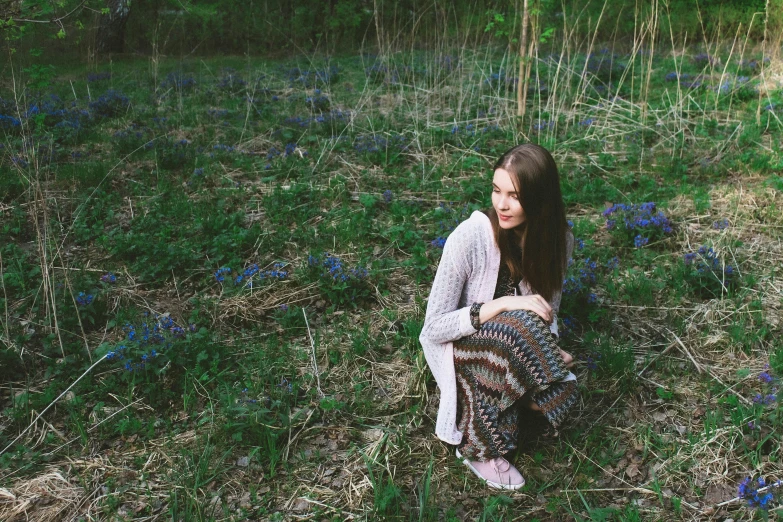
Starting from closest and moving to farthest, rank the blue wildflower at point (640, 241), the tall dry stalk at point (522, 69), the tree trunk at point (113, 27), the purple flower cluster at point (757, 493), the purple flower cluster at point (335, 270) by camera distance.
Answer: the purple flower cluster at point (757, 493) → the purple flower cluster at point (335, 270) → the blue wildflower at point (640, 241) → the tall dry stalk at point (522, 69) → the tree trunk at point (113, 27)

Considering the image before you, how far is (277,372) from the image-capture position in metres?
3.18

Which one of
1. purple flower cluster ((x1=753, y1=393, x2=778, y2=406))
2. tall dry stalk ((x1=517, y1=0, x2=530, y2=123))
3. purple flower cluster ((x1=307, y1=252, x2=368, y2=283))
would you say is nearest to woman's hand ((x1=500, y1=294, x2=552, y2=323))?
purple flower cluster ((x1=753, y1=393, x2=778, y2=406))

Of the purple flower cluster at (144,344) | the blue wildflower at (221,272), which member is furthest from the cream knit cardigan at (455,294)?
the blue wildflower at (221,272)

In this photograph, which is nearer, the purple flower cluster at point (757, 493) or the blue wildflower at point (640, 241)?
the purple flower cluster at point (757, 493)

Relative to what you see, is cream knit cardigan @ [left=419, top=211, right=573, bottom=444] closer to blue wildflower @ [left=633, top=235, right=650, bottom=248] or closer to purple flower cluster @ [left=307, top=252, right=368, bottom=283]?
purple flower cluster @ [left=307, top=252, right=368, bottom=283]

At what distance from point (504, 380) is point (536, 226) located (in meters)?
0.59

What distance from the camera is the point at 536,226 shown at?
8.43ft

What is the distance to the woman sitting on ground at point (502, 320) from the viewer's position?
244cm

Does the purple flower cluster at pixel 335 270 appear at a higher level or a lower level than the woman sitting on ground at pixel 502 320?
lower

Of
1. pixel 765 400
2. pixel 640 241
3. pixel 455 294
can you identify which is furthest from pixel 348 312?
pixel 765 400

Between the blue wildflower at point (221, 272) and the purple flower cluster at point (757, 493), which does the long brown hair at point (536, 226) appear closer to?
the purple flower cluster at point (757, 493)

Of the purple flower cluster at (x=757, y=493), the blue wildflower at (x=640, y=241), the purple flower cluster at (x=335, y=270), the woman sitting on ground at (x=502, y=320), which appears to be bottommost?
the purple flower cluster at (x=757, y=493)

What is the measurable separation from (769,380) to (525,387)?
1.24 metres

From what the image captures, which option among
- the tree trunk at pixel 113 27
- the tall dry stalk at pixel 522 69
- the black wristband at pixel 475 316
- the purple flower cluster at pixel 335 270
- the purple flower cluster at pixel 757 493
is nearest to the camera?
the purple flower cluster at pixel 757 493
